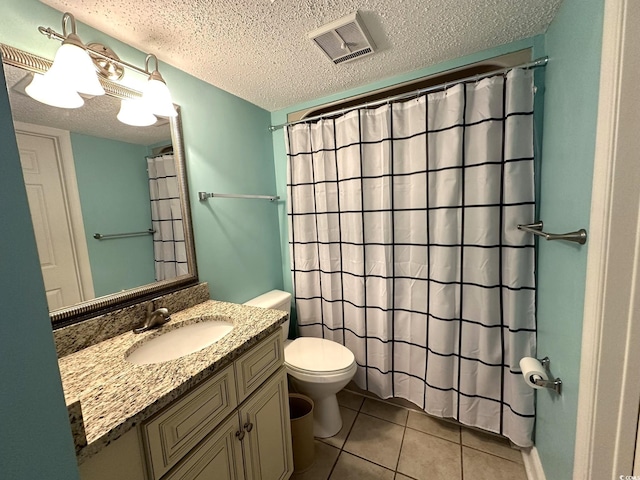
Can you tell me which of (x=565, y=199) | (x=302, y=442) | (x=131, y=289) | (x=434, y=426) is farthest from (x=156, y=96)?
(x=434, y=426)

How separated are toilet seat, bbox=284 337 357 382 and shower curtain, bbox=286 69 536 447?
8.9 inches

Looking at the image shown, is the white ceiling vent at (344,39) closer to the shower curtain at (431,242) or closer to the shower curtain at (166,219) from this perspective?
the shower curtain at (431,242)

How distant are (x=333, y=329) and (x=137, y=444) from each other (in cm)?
133

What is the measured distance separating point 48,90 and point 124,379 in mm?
1004

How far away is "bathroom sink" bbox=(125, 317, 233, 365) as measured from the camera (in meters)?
1.01

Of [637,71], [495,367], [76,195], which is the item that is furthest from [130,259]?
[495,367]

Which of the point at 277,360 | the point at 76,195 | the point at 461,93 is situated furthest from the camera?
the point at 461,93

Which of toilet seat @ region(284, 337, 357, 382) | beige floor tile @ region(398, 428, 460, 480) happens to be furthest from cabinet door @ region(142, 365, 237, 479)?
beige floor tile @ region(398, 428, 460, 480)

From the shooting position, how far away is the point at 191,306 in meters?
1.35

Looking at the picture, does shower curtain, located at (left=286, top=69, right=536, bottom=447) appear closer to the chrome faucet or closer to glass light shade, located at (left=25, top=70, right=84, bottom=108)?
the chrome faucet

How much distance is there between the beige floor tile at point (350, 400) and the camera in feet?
5.87

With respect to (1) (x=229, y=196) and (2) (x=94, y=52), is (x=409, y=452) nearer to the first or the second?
(1) (x=229, y=196)

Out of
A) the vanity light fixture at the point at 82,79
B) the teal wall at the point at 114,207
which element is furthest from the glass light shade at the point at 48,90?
the teal wall at the point at 114,207

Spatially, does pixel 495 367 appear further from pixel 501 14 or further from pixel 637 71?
pixel 501 14
